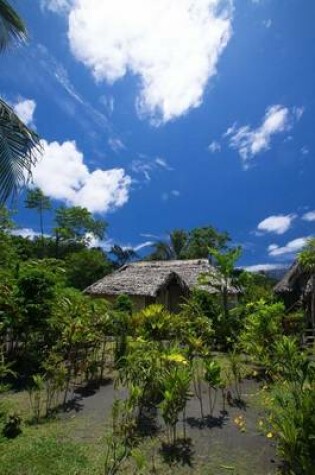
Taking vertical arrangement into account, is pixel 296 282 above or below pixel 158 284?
below

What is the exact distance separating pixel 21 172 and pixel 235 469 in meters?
4.50

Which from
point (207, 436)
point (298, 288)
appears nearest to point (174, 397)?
point (207, 436)

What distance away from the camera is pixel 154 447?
4.10 metres

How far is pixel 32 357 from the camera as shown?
761cm

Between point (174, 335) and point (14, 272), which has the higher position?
point (14, 272)

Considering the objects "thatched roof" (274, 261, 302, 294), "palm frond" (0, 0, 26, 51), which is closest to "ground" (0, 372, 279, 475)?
"palm frond" (0, 0, 26, 51)

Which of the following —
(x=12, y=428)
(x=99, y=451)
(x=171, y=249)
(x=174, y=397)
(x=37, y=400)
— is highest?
(x=171, y=249)

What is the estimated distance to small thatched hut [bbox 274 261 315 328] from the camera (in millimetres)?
14930

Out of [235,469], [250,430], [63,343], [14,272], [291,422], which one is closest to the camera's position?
[291,422]

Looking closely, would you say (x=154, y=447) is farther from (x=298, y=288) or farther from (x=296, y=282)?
(x=298, y=288)

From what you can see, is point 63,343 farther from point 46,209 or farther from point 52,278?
point 46,209

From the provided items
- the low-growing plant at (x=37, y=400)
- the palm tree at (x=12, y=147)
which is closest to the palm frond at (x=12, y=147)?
the palm tree at (x=12, y=147)

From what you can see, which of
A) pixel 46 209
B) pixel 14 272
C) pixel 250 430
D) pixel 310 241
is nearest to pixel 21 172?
pixel 14 272

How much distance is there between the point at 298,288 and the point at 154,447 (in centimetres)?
1456
